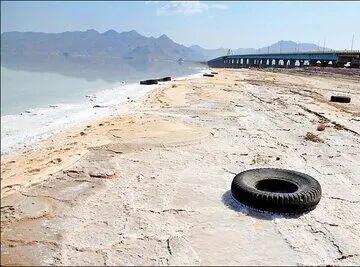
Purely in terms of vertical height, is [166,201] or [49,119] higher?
[49,119]

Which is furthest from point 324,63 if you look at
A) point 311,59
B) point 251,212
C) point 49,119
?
point 251,212

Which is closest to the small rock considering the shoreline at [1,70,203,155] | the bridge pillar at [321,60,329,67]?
the shoreline at [1,70,203,155]

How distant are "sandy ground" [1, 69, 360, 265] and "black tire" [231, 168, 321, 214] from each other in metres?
0.20

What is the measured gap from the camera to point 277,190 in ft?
24.5

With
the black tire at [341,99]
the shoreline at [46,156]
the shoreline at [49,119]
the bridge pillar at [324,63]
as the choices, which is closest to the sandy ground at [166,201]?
the shoreline at [46,156]

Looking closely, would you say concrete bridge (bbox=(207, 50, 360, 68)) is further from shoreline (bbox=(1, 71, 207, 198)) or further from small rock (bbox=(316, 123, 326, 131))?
shoreline (bbox=(1, 71, 207, 198))

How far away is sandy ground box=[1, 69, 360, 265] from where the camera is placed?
16.3ft

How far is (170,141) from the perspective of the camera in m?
10.4

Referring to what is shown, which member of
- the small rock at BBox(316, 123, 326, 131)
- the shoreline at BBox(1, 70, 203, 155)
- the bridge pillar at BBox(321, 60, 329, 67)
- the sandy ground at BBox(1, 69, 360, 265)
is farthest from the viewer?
the bridge pillar at BBox(321, 60, 329, 67)

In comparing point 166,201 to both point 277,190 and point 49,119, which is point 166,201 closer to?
point 277,190

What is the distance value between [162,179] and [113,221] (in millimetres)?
2016

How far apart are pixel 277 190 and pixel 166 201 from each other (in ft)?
7.62

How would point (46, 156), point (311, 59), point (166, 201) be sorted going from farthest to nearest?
point (311, 59)
point (46, 156)
point (166, 201)

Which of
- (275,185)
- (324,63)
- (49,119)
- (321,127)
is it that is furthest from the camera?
(324,63)
